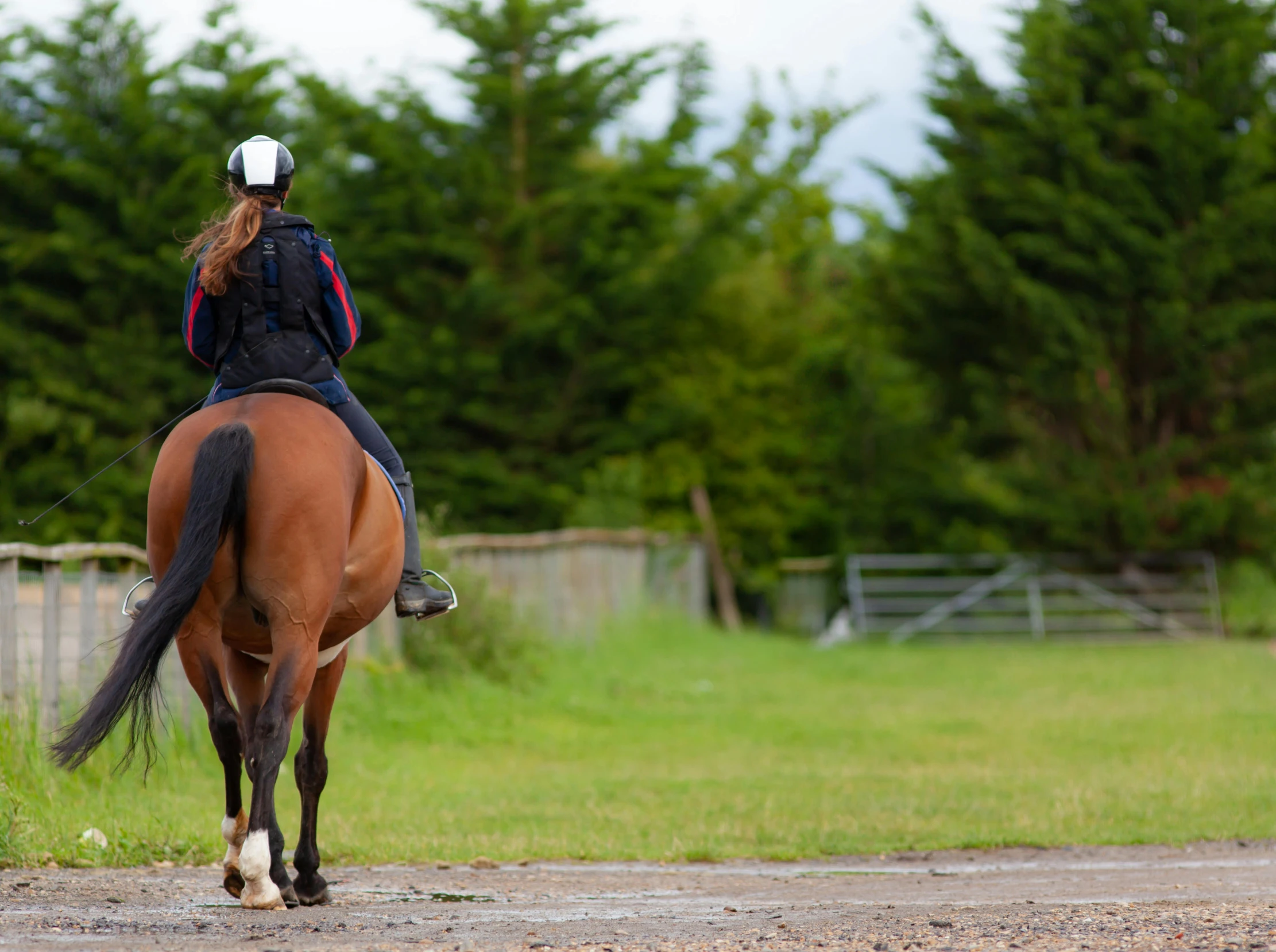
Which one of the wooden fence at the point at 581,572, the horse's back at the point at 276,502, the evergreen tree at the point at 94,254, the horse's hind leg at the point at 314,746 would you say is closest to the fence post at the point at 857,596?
the wooden fence at the point at 581,572

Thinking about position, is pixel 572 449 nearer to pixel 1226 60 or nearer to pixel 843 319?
pixel 843 319

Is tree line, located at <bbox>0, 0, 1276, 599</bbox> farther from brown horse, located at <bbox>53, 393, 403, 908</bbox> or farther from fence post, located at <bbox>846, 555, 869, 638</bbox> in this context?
brown horse, located at <bbox>53, 393, 403, 908</bbox>

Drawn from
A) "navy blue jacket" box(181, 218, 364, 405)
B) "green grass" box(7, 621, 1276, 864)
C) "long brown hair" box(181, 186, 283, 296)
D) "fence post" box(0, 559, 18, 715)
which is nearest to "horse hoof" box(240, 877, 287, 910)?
"green grass" box(7, 621, 1276, 864)

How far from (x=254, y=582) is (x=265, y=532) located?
204mm

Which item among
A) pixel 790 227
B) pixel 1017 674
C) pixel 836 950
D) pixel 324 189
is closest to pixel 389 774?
pixel 836 950

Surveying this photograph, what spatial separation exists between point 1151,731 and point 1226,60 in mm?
15401

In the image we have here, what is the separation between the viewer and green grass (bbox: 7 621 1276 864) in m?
8.05

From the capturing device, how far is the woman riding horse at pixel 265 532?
554 cm

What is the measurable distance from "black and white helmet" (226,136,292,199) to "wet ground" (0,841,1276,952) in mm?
2988

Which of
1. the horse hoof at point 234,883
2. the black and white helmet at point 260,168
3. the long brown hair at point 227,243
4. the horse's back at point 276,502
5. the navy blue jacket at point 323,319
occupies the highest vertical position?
the black and white helmet at point 260,168

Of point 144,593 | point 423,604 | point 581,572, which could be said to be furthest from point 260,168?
point 581,572

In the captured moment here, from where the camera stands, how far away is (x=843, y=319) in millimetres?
29609

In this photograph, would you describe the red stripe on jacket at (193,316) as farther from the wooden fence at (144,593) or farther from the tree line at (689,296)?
the tree line at (689,296)

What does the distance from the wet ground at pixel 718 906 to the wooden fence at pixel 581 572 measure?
7611mm
